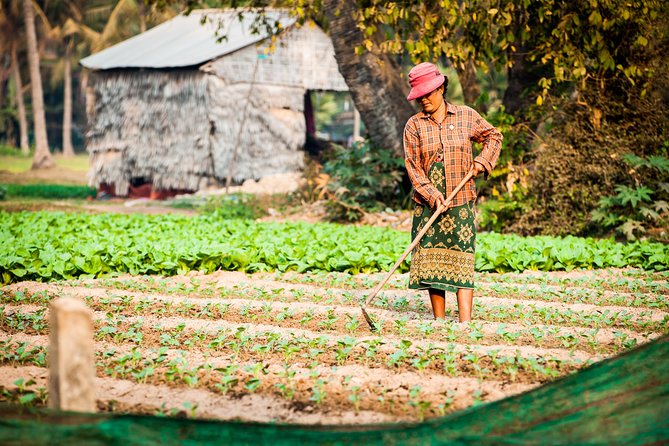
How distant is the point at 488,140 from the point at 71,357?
379 cm

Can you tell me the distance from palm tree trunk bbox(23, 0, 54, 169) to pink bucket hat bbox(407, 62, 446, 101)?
27.8 metres

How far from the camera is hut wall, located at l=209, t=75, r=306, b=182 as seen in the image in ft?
62.0

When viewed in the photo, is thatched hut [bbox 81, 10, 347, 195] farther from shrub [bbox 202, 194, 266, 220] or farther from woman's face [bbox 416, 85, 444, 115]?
woman's face [bbox 416, 85, 444, 115]

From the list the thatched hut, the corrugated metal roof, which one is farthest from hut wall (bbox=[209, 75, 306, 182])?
the corrugated metal roof

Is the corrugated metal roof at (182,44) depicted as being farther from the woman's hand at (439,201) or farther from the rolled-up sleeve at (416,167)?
the woman's hand at (439,201)

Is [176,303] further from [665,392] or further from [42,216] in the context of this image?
[42,216]

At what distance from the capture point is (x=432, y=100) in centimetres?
561

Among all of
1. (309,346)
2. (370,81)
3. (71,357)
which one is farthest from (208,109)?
(71,357)

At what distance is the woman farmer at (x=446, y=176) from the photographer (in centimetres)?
566

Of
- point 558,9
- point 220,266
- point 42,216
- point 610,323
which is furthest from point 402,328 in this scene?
point 42,216

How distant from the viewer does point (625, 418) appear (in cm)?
312

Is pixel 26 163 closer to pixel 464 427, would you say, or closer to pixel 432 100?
pixel 432 100

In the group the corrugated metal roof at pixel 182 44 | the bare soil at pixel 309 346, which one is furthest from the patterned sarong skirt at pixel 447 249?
the corrugated metal roof at pixel 182 44

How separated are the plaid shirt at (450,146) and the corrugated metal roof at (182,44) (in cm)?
1223
